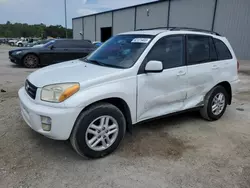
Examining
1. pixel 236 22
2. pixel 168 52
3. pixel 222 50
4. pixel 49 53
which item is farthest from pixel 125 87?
pixel 236 22

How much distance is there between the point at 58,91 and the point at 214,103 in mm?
2984

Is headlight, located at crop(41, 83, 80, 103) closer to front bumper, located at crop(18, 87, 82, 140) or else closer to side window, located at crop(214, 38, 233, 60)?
front bumper, located at crop(18, 87, 82, 140)

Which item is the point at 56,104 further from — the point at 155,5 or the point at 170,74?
the point at 155,5

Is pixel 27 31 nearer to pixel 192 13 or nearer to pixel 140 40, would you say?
pixel 192 13

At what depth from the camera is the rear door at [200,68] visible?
3.63 m

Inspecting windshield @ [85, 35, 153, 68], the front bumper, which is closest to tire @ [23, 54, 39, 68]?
windshield @ [85, 35, 153, 68]

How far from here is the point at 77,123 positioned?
8.45 feet

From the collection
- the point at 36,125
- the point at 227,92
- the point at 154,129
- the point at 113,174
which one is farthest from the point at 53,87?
the point at 227,92

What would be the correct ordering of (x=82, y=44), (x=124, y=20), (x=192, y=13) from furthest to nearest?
(x=124, y=20)
(x=192, y=13)
(x=82, y=44)

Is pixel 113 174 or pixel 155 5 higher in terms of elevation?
pixel 155 5

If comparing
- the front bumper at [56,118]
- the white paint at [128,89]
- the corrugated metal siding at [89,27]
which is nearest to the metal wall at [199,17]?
the corrugated metal siding at [89,27]

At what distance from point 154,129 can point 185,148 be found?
76 cm

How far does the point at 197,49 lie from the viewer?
3.76 meters

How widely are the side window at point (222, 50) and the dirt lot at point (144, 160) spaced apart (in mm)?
1326
